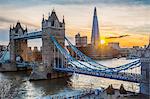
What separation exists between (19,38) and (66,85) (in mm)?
30712

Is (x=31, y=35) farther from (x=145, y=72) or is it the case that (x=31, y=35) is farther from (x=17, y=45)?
(x=145, y=72)

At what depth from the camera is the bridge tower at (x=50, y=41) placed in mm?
46688

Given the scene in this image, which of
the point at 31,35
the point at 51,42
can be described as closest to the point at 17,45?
the point at 31,35

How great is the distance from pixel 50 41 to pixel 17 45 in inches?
900

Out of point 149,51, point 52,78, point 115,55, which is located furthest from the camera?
point 115,55

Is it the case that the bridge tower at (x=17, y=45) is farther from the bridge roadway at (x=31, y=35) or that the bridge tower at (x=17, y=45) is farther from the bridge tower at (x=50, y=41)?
the bridge tower at (x=50, y=41)

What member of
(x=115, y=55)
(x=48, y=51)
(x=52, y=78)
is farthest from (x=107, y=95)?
(x=115, y=55)

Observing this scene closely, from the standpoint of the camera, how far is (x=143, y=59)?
2209 centimetres

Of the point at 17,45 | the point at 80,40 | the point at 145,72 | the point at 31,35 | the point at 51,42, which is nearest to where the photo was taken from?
the point at 145,72

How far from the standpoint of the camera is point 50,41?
1857 inches

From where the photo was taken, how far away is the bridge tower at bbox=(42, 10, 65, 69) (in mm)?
46688

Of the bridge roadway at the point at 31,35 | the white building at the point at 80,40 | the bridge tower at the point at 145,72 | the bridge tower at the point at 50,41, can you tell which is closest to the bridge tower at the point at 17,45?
the bridge roadway at the point at 31,35

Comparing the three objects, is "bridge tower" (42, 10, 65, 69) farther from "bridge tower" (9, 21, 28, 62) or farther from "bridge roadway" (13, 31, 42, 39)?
"bridge tower" (9, 21, 28, 62)

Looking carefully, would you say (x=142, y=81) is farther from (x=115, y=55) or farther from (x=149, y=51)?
(x=115, y=55)
